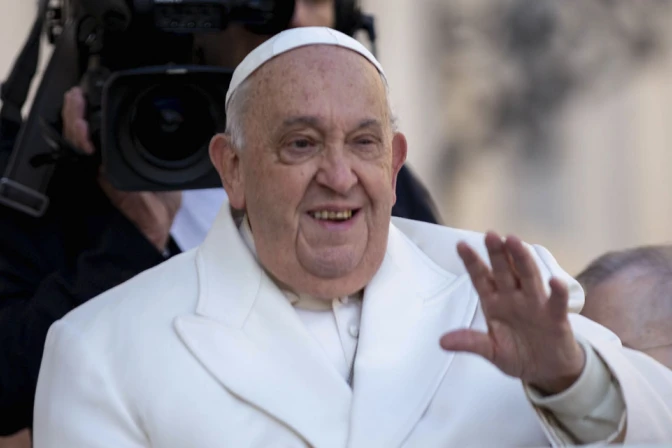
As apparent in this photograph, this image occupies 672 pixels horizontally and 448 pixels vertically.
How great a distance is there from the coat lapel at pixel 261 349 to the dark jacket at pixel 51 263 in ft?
1.24

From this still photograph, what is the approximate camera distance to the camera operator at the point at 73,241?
344 cm

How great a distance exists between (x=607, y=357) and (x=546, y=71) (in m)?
4.77

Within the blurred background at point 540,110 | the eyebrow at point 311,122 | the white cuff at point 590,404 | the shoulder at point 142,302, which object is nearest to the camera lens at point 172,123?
the shoulder at point 142,302

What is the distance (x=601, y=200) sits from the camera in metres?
7.80

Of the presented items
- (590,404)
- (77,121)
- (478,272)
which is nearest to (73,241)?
(77,121)

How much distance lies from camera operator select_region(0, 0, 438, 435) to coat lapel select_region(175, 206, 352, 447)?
0.38 m

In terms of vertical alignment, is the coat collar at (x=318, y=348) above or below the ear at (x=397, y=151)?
below

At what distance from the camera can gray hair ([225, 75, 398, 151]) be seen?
3.24m

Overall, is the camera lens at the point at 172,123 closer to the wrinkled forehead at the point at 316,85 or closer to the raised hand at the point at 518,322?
the wrinkled forehead at the point at 316,85

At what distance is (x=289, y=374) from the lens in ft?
10.1

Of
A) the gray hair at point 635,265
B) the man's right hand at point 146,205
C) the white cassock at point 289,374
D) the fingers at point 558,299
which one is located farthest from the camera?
the gray hair at point 635,265

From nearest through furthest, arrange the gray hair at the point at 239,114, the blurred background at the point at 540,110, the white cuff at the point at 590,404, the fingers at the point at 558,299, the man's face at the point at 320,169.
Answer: the fingers at the point at 558,299 → the white cuff at the point at 590,404 → the man's face at the point at 320,169 → the gray hair at the point at 239,114 → the blurred background at the point at 540,110

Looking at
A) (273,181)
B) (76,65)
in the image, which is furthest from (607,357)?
(76,65)

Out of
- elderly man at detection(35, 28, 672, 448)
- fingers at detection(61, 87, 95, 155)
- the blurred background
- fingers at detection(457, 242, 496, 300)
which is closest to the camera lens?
fingers at detection(61, 87, 95, 155)
